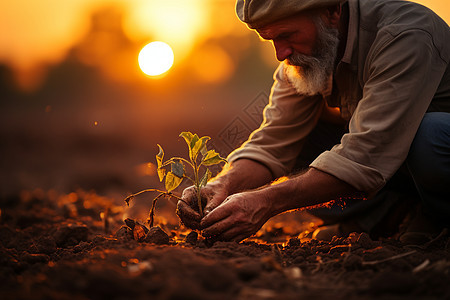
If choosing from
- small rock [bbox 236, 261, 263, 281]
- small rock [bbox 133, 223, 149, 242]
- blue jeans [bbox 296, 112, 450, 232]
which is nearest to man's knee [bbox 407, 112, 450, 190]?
blue jeans [bbox 296, 112, 450, 232]

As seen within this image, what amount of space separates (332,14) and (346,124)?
820mm

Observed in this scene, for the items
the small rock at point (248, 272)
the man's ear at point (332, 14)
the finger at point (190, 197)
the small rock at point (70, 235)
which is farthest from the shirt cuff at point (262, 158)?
the small rock at point (248, 272)

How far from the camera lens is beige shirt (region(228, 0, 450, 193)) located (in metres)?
2.27

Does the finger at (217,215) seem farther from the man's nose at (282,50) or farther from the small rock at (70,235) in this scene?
the man's nose at (282,50)

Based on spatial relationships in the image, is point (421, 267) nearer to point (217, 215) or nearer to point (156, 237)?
point (217, 215)

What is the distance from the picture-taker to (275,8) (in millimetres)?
2564

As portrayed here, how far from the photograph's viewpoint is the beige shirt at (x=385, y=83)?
7.46 ft

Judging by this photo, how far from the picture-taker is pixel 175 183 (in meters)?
2.38

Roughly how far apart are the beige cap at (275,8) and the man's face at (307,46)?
0.21ft

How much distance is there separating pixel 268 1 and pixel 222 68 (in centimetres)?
3138

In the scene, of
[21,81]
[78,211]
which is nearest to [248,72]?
[21,81]

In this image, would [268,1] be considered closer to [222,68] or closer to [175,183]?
[175,183]

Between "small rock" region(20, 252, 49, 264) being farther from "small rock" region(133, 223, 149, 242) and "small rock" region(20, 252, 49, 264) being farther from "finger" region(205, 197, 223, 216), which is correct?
"finger" region(205, 197, 223, 216)

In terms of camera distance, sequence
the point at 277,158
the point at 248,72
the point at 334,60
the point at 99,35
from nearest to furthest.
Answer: the point at 334,60, the point at 277,158, the point at 99,35, the point at 248,72
